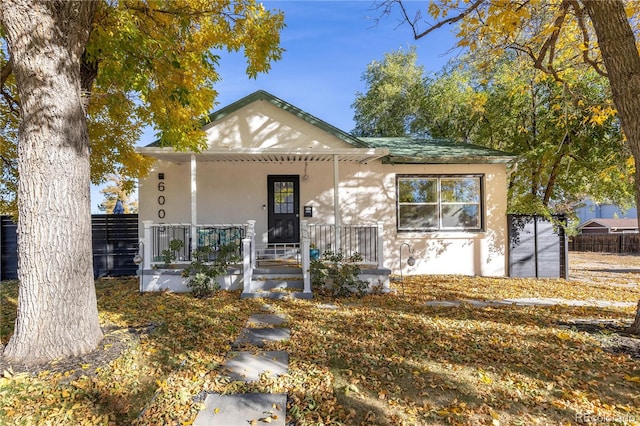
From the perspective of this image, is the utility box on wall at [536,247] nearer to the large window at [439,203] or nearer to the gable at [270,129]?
the large window at [439,203]

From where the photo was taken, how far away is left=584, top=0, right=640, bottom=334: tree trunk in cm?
394

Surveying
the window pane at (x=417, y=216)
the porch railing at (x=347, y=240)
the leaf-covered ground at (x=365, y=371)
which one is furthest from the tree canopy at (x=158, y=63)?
the window pane at (x=417, y=216)

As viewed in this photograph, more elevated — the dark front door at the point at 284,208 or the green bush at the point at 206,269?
the dark front door at the point at 284,208

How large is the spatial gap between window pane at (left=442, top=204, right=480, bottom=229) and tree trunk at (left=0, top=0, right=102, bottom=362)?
848 cm

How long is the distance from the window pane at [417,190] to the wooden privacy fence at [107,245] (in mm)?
7709

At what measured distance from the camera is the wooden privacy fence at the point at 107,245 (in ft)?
30.1

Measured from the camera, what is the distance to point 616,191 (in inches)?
428

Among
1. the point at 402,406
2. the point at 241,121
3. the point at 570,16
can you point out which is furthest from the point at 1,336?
the point at 570,16

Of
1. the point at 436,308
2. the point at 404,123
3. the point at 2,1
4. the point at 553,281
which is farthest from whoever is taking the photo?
the point at 404,123

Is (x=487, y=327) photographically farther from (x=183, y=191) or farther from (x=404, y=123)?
(x=404, y=123)

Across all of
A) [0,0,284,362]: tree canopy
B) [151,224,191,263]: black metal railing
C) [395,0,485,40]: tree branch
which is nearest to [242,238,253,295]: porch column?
[151,224,191,263]: black metal railing

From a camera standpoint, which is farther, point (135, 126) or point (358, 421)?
point (135, 126)

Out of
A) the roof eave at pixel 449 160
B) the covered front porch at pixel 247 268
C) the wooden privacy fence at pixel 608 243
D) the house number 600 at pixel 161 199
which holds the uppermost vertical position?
the roof eave at pixel 449 160

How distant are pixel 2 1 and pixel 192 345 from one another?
4205mm
